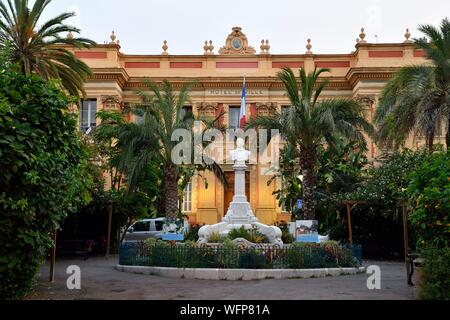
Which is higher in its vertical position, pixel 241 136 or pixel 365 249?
pixel 241 136

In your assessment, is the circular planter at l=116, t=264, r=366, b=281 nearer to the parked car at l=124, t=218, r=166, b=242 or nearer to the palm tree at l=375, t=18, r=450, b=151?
the palm tree at l=375, t=18, r=450, b=151

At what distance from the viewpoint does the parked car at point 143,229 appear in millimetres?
27562

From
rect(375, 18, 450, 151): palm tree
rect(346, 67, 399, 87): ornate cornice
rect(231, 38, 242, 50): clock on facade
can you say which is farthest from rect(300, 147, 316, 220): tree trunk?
rect(231, 38, 242, 50): clock on facade

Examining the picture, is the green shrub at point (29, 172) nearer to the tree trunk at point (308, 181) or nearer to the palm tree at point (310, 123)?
the palm tree at point (310, 123)

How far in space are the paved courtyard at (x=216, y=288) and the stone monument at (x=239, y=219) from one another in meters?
3.24

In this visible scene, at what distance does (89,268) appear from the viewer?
17953 mm

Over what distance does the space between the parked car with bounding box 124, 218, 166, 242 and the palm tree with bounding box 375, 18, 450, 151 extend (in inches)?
478

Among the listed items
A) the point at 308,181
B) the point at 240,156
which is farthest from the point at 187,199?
the point at 240,156

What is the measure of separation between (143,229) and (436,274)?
20.1m

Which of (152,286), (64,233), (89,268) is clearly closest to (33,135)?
(152,286)

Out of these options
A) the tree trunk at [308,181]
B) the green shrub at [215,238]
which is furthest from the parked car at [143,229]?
the green shrub at [215,238]

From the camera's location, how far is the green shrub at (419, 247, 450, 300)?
9.40 meters

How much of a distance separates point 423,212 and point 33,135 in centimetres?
687
